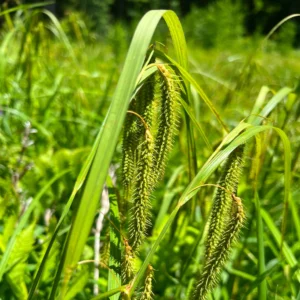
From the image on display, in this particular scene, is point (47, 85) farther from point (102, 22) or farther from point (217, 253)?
point (102, 22)

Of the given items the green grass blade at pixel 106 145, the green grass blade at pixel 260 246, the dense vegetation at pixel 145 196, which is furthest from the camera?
the green grass blade at pixel 260 246

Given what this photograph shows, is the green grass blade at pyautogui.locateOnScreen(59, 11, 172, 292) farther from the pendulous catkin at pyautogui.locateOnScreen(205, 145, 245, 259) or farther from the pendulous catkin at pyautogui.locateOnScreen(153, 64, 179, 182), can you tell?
the pendulous catkin at pyautogui.locateOnScreen(205, 145, 245, 259)

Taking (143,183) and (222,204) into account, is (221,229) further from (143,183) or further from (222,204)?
(143,183)

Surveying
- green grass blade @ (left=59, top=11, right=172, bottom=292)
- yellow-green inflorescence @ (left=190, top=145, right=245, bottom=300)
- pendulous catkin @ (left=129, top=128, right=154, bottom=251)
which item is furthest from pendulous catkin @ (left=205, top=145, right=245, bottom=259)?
green grass blade @ (left=59, top=11, right=172, bottom=292)

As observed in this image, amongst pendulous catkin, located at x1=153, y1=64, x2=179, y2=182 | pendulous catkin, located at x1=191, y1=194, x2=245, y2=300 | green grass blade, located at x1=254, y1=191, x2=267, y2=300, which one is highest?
pendulous catkin, located at x1=153, y1=64, x2=179, y2=182

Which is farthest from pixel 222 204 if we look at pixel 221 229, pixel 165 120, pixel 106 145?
pixel 106 145

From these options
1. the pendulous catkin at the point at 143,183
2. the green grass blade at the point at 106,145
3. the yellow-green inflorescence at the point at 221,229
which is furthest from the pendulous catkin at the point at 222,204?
the green grass blade at the point at 106,145

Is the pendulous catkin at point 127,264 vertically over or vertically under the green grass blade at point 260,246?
over

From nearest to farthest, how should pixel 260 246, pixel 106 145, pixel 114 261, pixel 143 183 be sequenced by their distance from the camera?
pixel 106 145 → pixel 143 183 → pixel 114 261 → pixel 260 246

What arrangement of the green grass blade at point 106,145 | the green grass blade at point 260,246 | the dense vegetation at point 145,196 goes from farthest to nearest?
the green grass blade at point 260,246 < the dense vegetation at point 145,196 < the green grass blade at point 106,145

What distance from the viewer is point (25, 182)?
1.58 metres

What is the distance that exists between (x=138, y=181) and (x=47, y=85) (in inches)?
74.7

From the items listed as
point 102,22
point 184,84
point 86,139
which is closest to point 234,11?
point 102,22

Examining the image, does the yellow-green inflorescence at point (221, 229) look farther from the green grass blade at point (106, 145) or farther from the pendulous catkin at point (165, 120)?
the green grass blade at point (106, 145)
